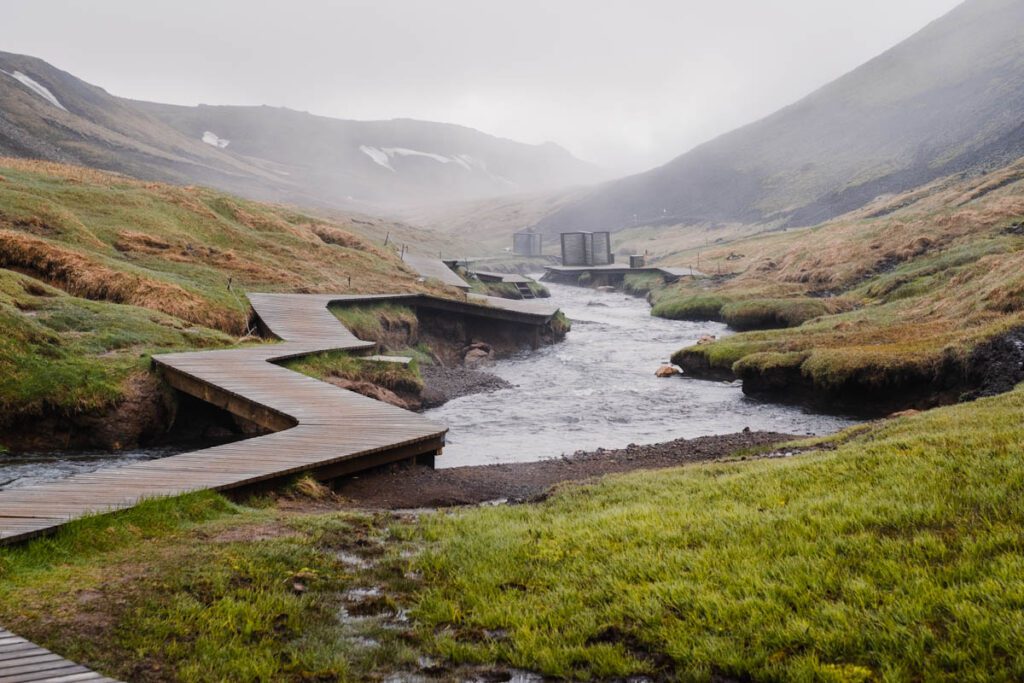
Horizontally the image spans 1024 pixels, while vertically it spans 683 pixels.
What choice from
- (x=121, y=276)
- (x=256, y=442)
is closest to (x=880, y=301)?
(x=256, y=442)

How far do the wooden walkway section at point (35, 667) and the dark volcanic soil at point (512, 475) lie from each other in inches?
250

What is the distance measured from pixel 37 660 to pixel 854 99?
16902cm

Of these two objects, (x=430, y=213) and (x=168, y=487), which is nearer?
(x=168, y=487)

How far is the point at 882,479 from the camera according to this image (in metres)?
8.41

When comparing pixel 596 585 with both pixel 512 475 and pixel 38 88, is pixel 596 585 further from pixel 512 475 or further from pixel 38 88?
pixel 38 88

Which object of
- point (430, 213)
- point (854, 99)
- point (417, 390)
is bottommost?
point (417, 390)

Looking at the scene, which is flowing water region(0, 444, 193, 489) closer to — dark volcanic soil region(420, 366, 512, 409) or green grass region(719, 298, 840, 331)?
dark volcanic soil region(420, 366, 512, 409)

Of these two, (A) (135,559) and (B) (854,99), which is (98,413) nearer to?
(A) (135,559)

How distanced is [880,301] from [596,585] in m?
35.6

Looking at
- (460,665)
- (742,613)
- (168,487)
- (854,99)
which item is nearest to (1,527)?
(168,487)

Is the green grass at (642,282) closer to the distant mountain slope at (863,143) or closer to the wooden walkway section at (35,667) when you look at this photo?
the distant mountain slope at (863,143)

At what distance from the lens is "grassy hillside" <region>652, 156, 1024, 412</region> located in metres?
21.4

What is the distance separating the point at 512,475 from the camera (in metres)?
15.3

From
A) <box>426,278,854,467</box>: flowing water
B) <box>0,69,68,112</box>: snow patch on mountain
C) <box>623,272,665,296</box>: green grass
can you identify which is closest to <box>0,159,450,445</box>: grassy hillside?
<box>426,278,854,467</box>: flowing water
